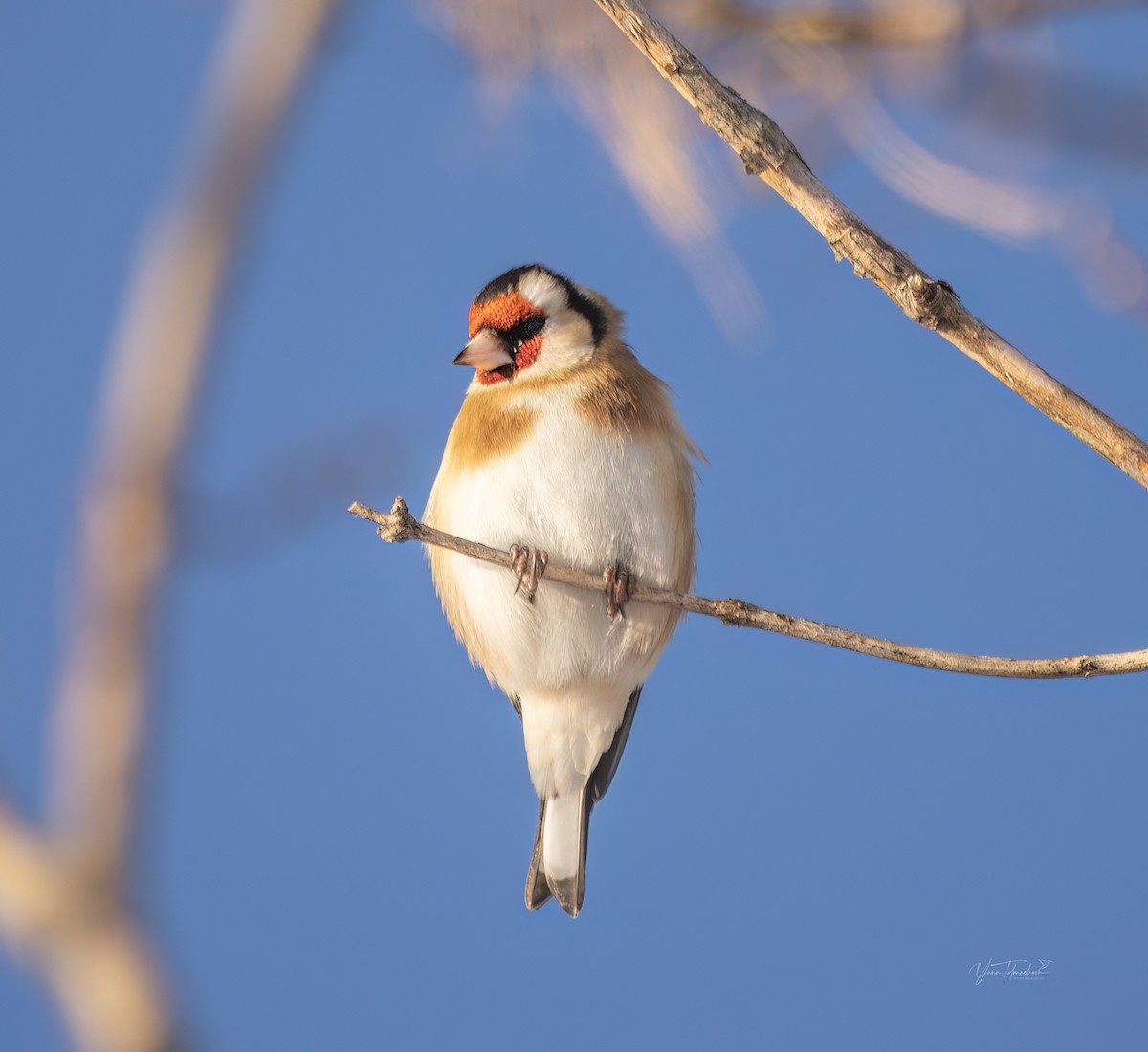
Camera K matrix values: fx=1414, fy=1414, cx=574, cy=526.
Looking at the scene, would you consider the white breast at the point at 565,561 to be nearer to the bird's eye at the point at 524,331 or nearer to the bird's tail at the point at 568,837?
the bird's tail at the point at 568,837

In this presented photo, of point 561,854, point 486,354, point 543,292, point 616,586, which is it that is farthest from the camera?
point 561,854

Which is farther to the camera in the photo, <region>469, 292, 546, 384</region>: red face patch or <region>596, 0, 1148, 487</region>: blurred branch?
<region>469, 292, 546, 384</region>: red face patch

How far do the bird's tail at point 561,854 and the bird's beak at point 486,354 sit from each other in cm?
138

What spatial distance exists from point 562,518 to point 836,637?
114 cm

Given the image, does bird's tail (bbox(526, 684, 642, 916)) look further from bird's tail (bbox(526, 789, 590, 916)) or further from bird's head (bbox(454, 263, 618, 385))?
bird's head (bbox(454, 263, 618, 385))

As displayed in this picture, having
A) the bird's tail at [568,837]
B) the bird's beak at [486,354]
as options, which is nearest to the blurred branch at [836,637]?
the bird's beak at [486,354]

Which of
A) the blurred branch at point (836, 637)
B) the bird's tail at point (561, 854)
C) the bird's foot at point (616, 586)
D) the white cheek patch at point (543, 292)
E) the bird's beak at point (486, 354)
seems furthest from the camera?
the bird's tail at point (561, 854)

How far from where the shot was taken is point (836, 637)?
248cm

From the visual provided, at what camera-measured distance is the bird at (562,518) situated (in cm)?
351

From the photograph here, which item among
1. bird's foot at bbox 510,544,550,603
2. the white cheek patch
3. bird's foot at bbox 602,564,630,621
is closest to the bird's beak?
the white cheek patch

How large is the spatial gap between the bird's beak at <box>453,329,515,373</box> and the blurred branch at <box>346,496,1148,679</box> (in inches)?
33.9

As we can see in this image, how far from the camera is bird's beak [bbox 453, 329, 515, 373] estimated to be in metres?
3.68

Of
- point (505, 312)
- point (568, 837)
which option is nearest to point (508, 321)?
point (505, 312)

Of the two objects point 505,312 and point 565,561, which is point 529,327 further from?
point 565,561
